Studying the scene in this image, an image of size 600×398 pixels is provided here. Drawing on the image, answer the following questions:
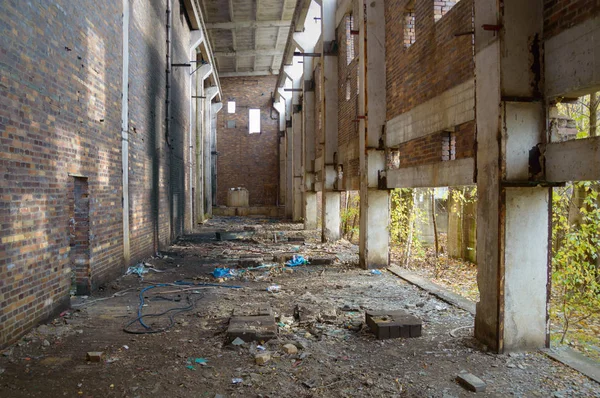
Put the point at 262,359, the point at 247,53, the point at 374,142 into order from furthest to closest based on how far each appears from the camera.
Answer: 1. the point at 247,53
2. the point at 374,142
3. the point at 262,359

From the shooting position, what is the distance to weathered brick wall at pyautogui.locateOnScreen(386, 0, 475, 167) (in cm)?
609

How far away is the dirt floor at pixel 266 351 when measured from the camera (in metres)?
3.81

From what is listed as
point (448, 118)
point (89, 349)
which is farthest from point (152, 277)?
point (448, 118)

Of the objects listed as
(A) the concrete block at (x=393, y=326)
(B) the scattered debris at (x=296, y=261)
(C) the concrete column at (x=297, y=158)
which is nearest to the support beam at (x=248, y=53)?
(C) the concrete column at (x=297, y=158)

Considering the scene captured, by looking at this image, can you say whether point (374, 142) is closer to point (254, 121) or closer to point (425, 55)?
point (425, 55)

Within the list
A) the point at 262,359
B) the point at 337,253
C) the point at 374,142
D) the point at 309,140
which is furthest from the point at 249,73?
the point at 262,359

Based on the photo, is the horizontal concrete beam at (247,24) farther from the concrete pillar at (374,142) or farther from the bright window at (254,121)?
the concrete pillar at (374,142)

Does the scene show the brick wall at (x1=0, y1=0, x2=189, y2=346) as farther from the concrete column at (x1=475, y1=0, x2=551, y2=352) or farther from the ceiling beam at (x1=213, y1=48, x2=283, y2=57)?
the ceiling beam at (x1=213, y1=48, x2=283, y2=57)

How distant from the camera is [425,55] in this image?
7539 millimetres

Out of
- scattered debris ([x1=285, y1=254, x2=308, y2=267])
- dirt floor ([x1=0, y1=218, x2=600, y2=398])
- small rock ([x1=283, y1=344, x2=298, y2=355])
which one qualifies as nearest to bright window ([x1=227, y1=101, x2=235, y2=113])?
scattered debris ([x1=285, y1=254, x2=308, y2=267])

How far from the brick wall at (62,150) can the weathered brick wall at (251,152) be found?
838 inches

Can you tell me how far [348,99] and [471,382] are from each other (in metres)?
10.4

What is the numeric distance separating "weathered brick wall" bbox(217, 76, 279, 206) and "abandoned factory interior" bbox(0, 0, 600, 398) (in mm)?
19603

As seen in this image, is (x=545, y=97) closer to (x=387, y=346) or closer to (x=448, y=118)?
(x=448, y=118)
